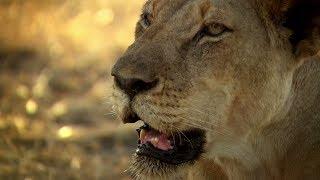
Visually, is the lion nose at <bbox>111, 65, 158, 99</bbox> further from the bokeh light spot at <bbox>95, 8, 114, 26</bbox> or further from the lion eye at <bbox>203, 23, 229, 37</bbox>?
the bokeh light spot at <bbox>95, 8, 114, 26</bbox>

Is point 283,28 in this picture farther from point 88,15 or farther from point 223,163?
point 88,15

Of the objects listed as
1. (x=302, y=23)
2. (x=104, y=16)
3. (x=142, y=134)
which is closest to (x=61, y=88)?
(x=104, y=16)

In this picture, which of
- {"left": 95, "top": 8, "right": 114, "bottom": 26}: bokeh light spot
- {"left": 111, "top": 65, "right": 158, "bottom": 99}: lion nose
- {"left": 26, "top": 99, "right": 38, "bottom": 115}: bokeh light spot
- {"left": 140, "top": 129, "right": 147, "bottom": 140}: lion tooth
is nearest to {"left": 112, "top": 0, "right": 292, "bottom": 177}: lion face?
{"left": 140, "top": 129, "right": 147, "bottom": 140}: lion tooth

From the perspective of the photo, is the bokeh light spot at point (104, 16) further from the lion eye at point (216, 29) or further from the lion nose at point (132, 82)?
the lion nose at point (132, 82)

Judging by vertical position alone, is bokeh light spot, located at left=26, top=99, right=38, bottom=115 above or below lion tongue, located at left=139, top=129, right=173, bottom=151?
above

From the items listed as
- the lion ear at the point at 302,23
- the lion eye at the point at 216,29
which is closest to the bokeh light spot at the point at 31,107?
the lion eye at the point at 216,29

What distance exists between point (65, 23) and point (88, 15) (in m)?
0.37

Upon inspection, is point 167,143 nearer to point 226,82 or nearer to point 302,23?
point 226,82

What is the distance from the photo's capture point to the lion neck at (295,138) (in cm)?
454

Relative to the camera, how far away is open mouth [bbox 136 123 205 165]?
172 inches

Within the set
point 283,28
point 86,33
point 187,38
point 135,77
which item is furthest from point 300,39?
point 86,33

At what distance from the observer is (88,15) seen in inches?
360

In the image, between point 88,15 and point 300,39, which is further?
point 88,15

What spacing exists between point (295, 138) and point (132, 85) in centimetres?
96
